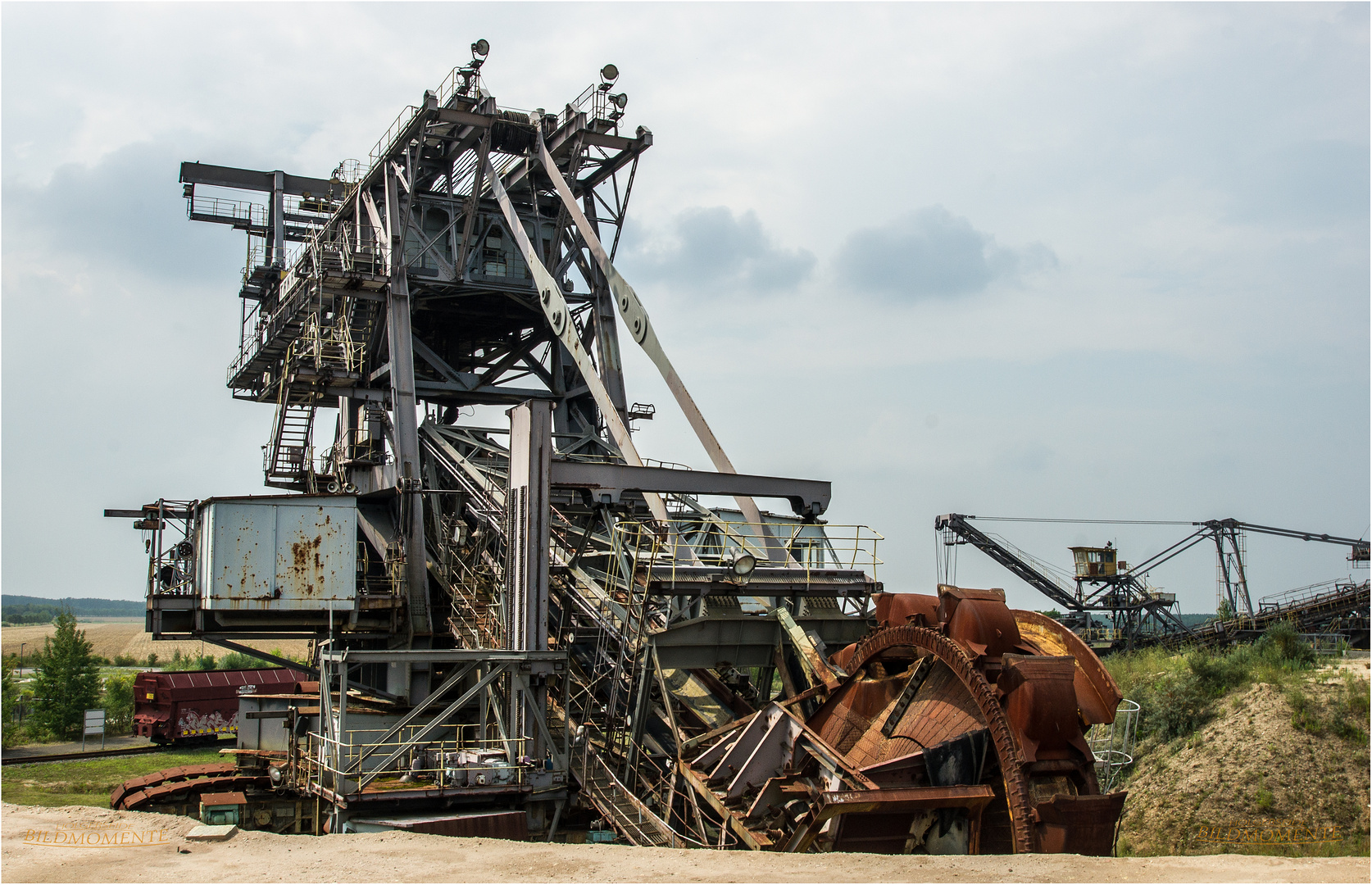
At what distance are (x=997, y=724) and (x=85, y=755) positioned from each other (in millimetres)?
31540

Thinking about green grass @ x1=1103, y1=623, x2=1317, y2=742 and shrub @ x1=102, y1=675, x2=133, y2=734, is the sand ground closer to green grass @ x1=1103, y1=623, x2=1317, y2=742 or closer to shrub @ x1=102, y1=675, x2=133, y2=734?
green grass @ x1=1103, y1=623, x2=1317, y2=742

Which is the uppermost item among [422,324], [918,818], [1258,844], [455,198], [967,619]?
[455,198]

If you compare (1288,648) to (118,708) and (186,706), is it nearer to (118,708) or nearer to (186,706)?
(186,706)

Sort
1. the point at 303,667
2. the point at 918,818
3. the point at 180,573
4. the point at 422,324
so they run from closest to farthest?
the point at 918,818 < the point at 180,573 < the point at 303,667 < the point at 422,324

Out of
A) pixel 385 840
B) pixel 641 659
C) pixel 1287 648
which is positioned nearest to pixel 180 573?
pixel 641 659

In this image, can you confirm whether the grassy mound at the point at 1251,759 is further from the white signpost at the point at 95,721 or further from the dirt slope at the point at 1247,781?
the white signpost at the point at 95,721

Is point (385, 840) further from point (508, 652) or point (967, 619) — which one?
point (967, 619)

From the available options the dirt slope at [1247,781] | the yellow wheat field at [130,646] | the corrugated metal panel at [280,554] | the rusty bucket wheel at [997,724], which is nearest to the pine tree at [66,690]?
the corrugated metal panel at [280,554]

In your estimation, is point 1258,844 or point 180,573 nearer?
point 1258,844

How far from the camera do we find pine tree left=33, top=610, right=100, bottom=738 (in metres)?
39.4

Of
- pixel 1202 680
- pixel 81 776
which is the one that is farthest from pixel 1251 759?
pixel 81 776

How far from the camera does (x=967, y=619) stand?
42.1 feet

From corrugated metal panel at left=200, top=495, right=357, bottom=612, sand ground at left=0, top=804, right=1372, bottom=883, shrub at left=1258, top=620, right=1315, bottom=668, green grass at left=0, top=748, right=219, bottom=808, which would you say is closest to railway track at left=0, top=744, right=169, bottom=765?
green grass at left=0, top=748, right=219, bottom=808

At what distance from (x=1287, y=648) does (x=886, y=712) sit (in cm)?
1774
